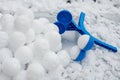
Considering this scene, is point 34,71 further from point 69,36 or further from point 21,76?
point 69,36

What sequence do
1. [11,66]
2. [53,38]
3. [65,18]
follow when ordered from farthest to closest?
1. [65,18]
2. [53,38]
3. [11,66]

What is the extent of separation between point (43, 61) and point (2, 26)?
9.2 inches

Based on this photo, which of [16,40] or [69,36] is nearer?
[16,40]

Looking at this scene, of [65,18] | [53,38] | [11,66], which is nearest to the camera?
[11,66]

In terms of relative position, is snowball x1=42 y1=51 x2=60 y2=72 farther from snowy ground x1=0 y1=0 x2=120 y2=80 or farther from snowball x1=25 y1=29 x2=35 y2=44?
snowball x1=25 y1=29 x2=35 y2=44

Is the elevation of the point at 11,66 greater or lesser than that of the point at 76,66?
greater

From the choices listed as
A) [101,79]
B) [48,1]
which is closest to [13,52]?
[101,79]

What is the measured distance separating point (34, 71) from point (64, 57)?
167 mm

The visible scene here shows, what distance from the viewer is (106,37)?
1.12 metres

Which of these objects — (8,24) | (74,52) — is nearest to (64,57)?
(74,52)

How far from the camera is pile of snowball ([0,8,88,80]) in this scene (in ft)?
2.76

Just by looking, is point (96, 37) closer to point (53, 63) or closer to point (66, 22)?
point (66, 22)

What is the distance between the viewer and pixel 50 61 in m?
0.87

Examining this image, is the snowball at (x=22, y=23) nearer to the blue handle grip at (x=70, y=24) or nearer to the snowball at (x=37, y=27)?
the snowball at (x=37, y=27)
